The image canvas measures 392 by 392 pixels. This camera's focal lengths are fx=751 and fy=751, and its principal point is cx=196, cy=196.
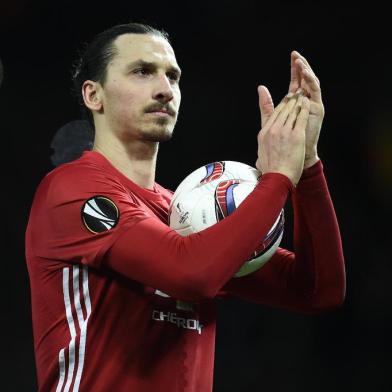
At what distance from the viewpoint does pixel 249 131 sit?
15.1 feet

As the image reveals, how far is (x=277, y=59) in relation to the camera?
471cm

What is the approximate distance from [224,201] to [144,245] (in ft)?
0.83

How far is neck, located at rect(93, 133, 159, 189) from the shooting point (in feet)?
6.47

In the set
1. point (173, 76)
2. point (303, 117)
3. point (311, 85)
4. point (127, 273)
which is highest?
point (173, 76)

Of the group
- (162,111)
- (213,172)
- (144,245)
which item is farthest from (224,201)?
(162,111)

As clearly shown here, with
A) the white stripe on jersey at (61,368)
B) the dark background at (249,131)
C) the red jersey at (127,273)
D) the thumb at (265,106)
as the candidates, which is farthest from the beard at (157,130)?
the dark background at (249,131)

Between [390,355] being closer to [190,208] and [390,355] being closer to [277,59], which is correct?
[277,59]

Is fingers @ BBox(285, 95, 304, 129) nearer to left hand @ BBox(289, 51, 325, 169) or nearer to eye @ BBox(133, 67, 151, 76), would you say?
left hand @ BBox(289, 51, 325, 169)

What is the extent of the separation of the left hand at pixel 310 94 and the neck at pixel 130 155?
1.36ft

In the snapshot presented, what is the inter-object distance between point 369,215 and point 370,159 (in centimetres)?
36

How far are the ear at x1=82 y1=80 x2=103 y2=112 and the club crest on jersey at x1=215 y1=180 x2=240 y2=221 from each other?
50 centimetres

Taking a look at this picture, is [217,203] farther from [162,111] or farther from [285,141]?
[162,111]

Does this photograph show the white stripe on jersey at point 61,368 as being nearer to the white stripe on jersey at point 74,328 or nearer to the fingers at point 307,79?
the white stripe on jersey at point 74,328

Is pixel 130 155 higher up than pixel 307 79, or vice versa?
pixel 307 79
